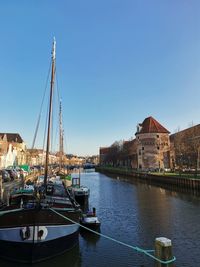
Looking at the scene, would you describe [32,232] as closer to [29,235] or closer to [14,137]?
[29,235]

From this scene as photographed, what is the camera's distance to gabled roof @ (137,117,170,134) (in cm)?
10462

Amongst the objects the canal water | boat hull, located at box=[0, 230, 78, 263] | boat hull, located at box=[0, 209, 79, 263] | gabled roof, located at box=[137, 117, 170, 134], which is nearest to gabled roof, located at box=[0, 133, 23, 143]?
gabled roof, located at box=[137, 117, 170, 134]

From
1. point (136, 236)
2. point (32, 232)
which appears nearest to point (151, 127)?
point (136, 236)

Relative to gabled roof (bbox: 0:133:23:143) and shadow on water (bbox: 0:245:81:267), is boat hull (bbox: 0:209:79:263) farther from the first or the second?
gabled roof (bbox: 0:133:23:143)

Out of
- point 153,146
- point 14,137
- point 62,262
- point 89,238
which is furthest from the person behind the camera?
point 14,137

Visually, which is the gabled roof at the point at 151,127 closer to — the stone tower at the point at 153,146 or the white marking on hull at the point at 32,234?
the stone tower at the point at 153,146

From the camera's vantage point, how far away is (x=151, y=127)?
346ft

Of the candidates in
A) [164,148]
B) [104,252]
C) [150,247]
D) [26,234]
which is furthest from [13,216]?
[164,148]

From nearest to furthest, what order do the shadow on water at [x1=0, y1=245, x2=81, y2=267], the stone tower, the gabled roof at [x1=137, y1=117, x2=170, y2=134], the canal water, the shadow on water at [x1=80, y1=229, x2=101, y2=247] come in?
the shadow on water at [x1=0, y1=245, x2=81, y2=267]
the canal water
the shadow on water at [x1=80, y1=229, x2=101, y2=247]
the stone tower
the gabled roof at [x1=137, y1=117, x2=170, y2=134]

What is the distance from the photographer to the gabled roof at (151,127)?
104625 millimetres

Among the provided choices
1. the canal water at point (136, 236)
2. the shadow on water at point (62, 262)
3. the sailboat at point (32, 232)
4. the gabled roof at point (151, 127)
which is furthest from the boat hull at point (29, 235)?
the gabled roof at point (151, 127)

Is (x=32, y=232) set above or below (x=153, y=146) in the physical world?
below

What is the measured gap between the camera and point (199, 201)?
37625 mm

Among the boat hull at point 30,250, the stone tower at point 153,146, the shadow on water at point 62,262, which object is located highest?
the stone tower at point 153,146
